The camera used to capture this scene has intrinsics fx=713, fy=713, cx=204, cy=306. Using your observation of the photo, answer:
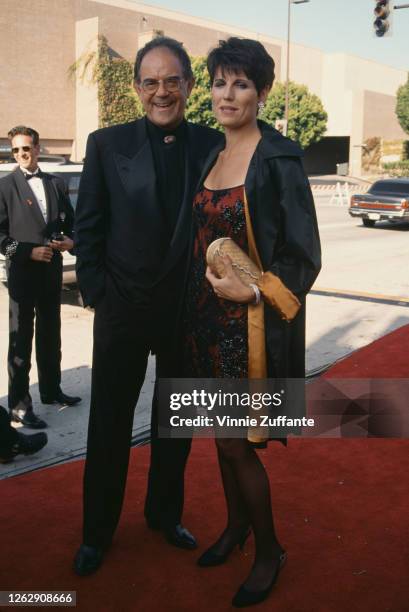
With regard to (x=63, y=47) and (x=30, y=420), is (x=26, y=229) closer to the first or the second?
(x=30, y=420)

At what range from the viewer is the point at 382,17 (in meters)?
15.9

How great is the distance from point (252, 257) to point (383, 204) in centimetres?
1755

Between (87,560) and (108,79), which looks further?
(108,79)

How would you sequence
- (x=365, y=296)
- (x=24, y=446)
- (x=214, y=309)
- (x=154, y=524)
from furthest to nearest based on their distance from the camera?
(x=365, y=296), (x=24, y=446), (x=154, y=524), (x=214, y=309)

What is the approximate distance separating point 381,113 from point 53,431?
66.9m

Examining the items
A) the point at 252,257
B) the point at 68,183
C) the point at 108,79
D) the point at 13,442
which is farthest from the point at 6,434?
the point at 108,79

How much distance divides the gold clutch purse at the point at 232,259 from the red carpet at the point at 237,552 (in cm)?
124

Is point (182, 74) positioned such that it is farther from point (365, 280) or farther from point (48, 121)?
point (48, 121)

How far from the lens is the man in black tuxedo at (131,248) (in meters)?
2.79

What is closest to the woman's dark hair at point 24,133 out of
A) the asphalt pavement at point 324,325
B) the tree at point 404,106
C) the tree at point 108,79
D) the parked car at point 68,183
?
the asphalt pavement at point 324,325

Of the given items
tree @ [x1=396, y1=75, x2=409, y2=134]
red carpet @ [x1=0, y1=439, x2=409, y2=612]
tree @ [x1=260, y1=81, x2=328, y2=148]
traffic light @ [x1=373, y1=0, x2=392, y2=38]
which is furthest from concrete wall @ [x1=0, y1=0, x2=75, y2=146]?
red carpet @ [x1=0, y1=439, x2=409, y2=612]

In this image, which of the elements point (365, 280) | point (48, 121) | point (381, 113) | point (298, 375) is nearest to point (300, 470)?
point (298, 375)

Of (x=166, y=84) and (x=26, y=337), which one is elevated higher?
(x=166, y=84)

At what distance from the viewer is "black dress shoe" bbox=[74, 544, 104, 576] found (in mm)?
2867
